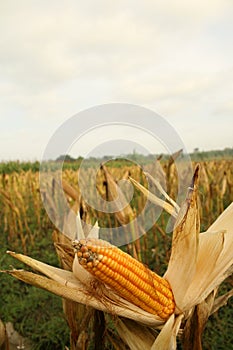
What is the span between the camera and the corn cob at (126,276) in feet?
2.69

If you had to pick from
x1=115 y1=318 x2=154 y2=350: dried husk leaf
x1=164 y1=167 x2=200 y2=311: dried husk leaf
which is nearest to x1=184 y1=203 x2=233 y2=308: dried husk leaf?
x1=164 y1=167 x2=200 y2=311: dried husk leaf

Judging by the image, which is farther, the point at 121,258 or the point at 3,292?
the point at 3,292

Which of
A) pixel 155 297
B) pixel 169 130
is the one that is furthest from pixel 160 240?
pixel 155 297

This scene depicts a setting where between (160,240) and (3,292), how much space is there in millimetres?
1554

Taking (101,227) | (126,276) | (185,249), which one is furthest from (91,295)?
(101,227)

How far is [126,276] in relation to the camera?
870 millimetres

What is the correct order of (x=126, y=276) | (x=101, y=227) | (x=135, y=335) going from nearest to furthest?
(x=126, y=276) → (x=135, y=335) → (x=101, y=227)

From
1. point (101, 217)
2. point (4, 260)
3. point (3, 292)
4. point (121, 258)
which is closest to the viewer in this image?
point (121, 258)

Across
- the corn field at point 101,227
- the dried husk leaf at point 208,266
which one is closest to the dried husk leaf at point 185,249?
the dried husk leaf at point 208,266

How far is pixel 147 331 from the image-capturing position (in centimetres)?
101

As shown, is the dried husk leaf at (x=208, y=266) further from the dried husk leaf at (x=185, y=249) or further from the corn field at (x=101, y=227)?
→ the corn field at (x=101, y=227)

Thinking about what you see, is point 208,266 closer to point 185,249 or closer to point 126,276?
point 185,249

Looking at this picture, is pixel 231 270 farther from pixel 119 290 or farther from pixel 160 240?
pixel 160 240

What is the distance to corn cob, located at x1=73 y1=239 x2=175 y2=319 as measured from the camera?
0.82 meters
